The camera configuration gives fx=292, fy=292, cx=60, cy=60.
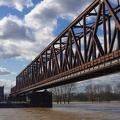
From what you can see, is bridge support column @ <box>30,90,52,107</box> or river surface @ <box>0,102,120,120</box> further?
bridge support column @ <box>30,90,52,107</box>

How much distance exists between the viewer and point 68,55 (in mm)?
60875

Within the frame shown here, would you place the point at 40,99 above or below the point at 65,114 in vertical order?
above

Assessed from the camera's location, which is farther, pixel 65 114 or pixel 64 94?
pixel 64 94

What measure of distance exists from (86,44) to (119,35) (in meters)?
11.5

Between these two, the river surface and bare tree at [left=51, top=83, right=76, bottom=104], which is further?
bare tree at [left=51, top=83, right=76, bottom=104]

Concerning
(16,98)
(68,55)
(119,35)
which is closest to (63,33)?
(68,55)

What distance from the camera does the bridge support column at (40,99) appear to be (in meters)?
99.4

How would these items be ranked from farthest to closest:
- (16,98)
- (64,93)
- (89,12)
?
(64,93), (16,98), (89,12)

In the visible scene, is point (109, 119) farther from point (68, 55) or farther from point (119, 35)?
point (68, 55)

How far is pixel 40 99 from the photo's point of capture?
9994cm

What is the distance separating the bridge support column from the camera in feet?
326

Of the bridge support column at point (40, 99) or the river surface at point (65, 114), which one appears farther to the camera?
the bridge support column at point (40, 99)

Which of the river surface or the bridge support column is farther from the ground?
the bridge support column

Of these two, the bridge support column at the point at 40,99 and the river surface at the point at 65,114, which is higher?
the bridge support column at the point at 40,99
